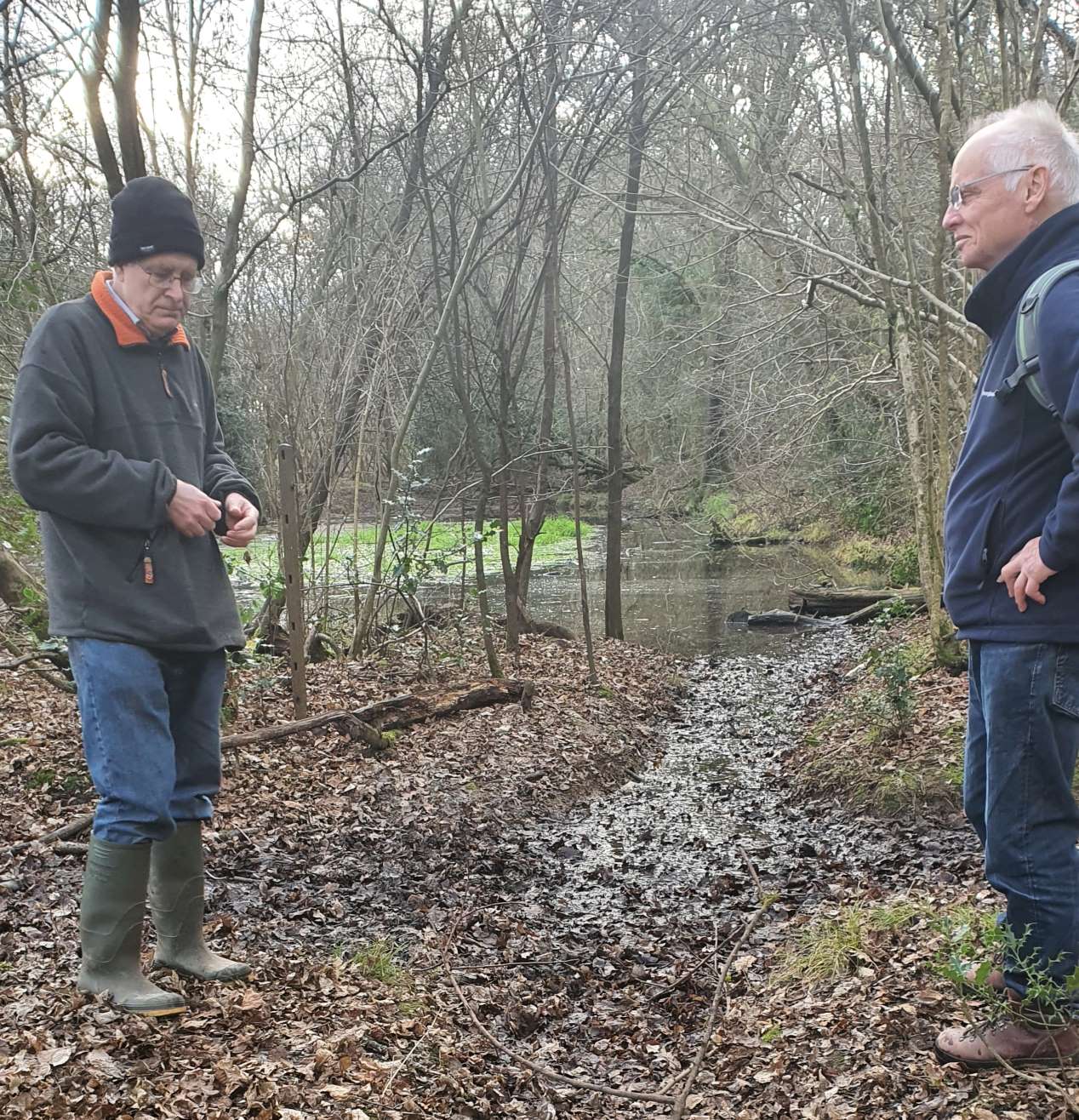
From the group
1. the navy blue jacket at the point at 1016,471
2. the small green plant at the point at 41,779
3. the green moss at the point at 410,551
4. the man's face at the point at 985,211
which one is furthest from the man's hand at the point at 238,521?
the green moss at the point at 410,551

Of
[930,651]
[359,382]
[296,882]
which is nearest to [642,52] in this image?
[359,382]

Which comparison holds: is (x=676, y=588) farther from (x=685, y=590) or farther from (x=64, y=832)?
(x=64, y=832)

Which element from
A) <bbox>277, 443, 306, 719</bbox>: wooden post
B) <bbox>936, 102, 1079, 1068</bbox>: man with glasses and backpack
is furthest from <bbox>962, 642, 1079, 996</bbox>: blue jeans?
<bbox>277, 443, 306, 719</bbox>: wooden post

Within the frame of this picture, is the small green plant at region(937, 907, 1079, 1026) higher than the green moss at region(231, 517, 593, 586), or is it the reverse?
the green moss at region(231, 517, 593, 586)

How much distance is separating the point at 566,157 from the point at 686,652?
603cm

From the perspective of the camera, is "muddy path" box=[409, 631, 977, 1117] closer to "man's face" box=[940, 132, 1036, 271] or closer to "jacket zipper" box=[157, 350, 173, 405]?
"jacket zipper" box=[157, 350, 173, 405]

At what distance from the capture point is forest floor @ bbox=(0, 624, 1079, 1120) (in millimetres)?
2799

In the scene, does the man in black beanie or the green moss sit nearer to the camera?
the man in black beanie

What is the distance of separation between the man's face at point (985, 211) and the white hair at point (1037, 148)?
0.06ft

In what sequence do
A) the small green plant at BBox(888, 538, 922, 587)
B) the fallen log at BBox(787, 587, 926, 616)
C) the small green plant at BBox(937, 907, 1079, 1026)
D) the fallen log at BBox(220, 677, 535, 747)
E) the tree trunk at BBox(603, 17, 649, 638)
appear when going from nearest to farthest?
the small green plant at BBox(937, 907, 1079, 1026), the fallen log at BBox(220, 677, 535, 747), the tree trunk at BBox(603, 17, 649, 638), the fallen log at BBox(787, 587, 926, 616), the small green plant at BBox(888, 538, 922, 587)

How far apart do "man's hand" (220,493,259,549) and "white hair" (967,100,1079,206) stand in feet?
7.46

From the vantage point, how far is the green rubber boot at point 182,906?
315 cm

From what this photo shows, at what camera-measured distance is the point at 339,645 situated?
10.3 meters

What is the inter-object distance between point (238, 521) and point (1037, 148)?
2412mm
